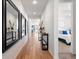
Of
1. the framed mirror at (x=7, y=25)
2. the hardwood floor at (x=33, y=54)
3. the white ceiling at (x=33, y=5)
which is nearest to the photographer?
the framed mirror at (x=7, y=25)

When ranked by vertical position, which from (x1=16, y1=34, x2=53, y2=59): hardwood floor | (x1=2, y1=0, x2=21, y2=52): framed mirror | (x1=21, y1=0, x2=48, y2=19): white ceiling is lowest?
(x1=16, y1=34, x2=53, y2=59): hardwood floor

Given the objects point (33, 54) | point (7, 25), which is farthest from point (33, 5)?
point (7, 25)

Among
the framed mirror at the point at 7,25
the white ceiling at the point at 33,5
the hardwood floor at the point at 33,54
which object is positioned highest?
the white ceiling at the point at 33,5

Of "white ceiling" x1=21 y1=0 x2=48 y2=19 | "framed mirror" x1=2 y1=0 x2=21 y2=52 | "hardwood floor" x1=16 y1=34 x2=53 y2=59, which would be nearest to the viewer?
"framed mirror" x1=2 y1=0 x2=21 y2=52

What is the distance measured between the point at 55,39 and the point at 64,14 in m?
5.18

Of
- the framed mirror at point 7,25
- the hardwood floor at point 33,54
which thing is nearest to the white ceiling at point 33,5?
the framed mirror at point 7,25

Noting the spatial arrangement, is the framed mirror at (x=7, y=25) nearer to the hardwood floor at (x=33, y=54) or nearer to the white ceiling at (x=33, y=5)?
the hardwood floor at (x=33, y=54)

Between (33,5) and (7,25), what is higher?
(33,5)

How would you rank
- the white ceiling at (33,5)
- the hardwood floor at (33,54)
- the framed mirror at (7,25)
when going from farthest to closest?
the white ceiling at (33,5)
the hardwood floor at (33,54)
the framed mirror at (7,25)

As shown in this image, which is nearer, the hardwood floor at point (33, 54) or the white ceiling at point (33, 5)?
the hardwood floor at point (33, 54)

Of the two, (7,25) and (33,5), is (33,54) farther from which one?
(33,5)

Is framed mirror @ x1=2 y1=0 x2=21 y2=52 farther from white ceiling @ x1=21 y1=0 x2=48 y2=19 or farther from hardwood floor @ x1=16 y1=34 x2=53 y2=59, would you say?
white ceiling @ x1=21 y1=0 x2=48 y2=19

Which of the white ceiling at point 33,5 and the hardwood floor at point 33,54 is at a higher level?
the white ceiling at point 33,5

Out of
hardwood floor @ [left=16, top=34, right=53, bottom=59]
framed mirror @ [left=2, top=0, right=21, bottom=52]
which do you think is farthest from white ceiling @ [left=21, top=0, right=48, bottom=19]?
hardwood floor @ [left=16, top=34, right=53, bottom=59]
